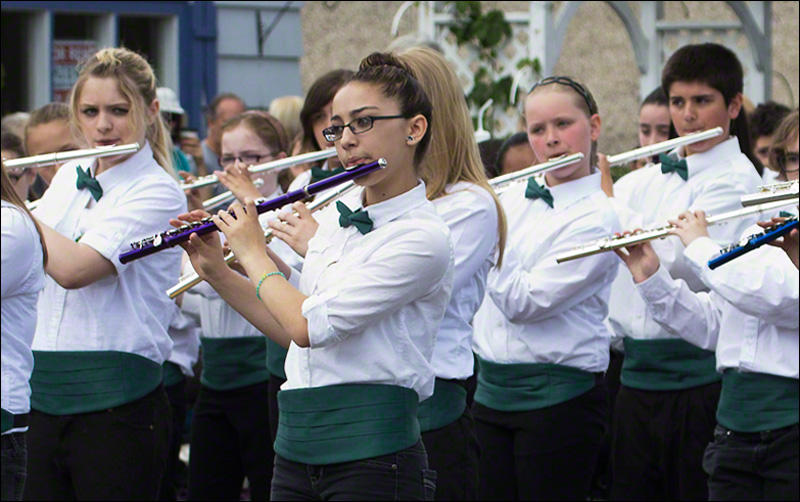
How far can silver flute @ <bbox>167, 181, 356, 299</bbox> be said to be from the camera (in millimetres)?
3250

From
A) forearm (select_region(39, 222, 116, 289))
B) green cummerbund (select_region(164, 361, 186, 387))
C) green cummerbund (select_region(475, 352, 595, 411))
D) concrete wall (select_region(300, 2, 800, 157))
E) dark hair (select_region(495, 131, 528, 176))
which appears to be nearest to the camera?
forearm (select_region(39, 222, 116, 289))

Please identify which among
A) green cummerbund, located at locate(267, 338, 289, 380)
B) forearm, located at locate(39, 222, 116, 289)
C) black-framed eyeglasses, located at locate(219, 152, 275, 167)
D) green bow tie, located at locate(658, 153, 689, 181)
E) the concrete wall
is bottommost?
green cummerbund, located at locate(267, 338, 289, 380)

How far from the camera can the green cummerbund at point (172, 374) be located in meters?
4.76

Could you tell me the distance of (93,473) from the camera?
138 inches

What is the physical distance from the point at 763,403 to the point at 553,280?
74 cm

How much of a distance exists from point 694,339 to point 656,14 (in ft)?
12.2

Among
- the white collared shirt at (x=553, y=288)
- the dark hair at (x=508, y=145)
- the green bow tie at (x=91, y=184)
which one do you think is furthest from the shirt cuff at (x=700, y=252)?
the green bow tie at (x=91, y=184)

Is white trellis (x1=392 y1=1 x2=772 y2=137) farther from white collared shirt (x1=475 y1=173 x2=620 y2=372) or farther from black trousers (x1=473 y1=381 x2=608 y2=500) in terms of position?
black trousers (x1=473 y1=381 x2=608 y2=500)

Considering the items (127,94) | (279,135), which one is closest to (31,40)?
(279,135)

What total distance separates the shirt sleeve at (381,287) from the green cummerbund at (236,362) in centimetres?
170

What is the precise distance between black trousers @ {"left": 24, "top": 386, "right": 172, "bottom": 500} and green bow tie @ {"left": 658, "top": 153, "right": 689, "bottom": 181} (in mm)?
2069

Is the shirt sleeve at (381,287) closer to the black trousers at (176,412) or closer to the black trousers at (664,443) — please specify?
the black trousers at (664,443)

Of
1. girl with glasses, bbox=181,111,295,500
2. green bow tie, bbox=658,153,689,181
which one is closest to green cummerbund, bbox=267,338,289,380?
girl with glasses, bbox=181,111,295,500

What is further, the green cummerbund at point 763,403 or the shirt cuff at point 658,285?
the shirt cuff at point 658,285
